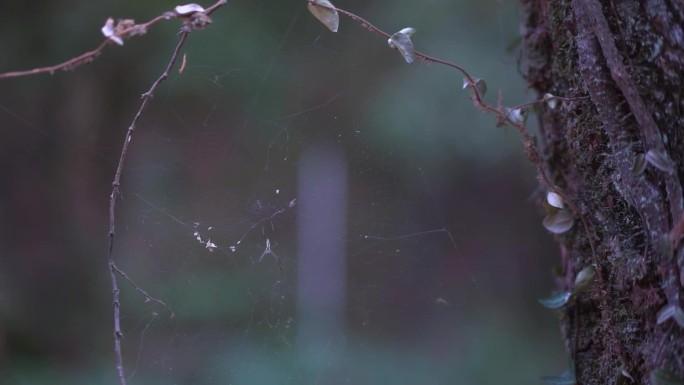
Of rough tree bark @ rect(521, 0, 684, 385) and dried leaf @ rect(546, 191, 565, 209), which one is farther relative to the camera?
dried leaf @ rect(546, 191, 565, 209)

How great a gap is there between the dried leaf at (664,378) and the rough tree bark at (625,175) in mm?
10

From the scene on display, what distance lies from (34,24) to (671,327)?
2597mm

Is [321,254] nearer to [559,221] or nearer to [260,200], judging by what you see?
[260,200]

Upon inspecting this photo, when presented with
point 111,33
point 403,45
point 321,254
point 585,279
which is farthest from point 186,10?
point 321,254

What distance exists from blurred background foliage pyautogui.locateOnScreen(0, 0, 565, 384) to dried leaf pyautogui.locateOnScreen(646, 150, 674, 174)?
2.35 feet

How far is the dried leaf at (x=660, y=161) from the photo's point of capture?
0.63 m

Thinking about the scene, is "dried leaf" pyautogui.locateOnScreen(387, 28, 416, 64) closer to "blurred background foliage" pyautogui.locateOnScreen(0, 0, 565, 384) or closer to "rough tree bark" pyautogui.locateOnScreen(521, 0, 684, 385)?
"rough tree bark" pyautogui.locateOnScreen(521, 0, 684, 385)

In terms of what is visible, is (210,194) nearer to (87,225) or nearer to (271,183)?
(271,183)

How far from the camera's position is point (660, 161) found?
2.08 feet

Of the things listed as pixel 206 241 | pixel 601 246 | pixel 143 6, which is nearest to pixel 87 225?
pixel 143 6

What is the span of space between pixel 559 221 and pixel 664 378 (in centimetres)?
28

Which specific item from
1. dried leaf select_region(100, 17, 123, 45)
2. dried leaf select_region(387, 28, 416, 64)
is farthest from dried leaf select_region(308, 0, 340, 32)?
dried leaf select_region(100, 17, 123, 45)

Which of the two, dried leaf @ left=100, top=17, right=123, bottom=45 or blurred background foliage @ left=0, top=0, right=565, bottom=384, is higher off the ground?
dried leaf @ left=100, top=17, right=123, bottom=45

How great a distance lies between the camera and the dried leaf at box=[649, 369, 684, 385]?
0.60m
